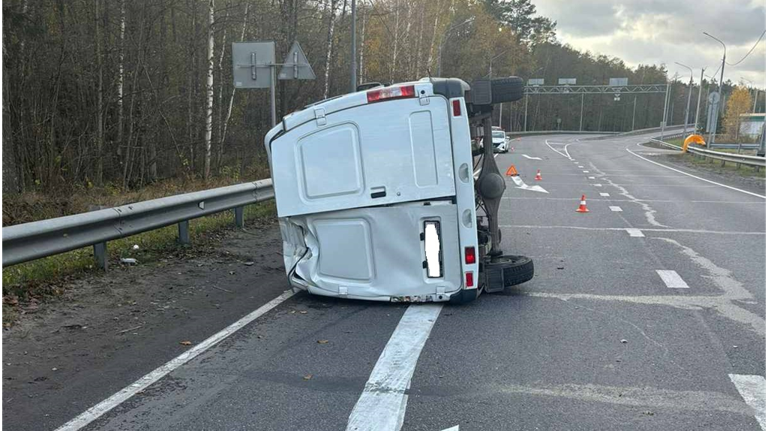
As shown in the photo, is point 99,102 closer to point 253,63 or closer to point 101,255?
point 253,63

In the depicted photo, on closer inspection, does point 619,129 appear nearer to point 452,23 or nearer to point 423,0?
point 452,23

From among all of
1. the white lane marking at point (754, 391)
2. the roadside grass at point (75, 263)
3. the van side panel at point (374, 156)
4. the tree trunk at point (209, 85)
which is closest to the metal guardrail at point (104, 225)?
the roadside grass at point (75, 263)

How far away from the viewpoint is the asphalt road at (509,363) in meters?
3.66

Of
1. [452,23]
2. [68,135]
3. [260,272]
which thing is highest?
[452,23]

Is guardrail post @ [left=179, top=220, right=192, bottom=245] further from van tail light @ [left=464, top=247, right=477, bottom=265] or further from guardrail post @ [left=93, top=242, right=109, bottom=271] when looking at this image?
van tail light @ [left=464, top=247, right=477, bottom=265]

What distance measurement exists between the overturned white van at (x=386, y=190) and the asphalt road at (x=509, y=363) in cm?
34

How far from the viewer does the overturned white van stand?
18.3ft

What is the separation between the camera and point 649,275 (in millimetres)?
7355

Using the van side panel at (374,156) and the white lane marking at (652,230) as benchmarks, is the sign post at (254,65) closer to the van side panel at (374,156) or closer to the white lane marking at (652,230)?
the white lane marking at (652,230)

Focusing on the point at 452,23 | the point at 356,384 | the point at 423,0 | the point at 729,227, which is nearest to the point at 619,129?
the point at 452,23

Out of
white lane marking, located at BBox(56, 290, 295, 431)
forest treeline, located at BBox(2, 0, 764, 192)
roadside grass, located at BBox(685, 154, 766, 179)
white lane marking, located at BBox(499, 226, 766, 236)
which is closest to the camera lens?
white lane marking, located at BBox(56, 290, 295, 431)

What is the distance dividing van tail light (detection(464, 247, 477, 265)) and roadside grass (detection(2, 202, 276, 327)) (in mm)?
3911

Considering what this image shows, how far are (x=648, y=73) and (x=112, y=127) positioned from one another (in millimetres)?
143813

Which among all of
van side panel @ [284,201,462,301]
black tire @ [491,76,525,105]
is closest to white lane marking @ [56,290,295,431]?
van side panel @ [284,201,462,301]
